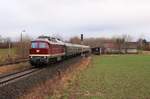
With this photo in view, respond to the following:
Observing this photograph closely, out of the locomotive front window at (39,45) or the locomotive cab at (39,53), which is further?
the locomotive front window at (39,45)

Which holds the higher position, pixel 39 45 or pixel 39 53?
pixel 39 45

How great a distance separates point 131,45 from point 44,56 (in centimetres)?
12472

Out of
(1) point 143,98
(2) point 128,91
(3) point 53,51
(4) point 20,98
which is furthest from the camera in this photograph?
(3) point 53,51

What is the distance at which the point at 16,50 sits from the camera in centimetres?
6938

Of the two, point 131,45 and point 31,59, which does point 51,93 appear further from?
point 131,45

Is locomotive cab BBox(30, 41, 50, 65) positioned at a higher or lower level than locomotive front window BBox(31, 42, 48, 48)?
lower

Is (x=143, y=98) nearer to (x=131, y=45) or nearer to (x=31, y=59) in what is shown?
(x=31, y=59)

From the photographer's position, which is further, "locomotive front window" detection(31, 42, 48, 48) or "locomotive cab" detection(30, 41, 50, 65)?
"locomotive front window" detection(31, 42, 48, 48)

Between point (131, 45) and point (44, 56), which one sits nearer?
point (44, 56)

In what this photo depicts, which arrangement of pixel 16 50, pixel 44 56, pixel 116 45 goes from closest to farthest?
pixel 44 56, pixel 16 50, pixel 116 45

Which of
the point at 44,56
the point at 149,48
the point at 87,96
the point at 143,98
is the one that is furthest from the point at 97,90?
the point at 149,48

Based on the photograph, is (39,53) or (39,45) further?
(39,45)

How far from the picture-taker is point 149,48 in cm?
16588

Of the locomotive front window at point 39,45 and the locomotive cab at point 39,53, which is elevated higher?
the locomotive front window at point 39,45
